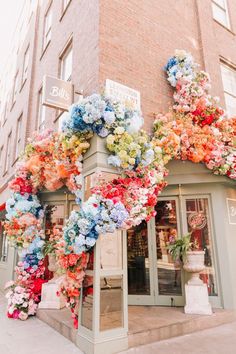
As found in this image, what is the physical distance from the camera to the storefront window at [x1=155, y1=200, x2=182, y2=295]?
19.1 ft

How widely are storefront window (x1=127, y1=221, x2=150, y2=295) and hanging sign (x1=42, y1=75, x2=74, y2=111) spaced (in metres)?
3.15

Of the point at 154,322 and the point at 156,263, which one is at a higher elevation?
the point at 156,263

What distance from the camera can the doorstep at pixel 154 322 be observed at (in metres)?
4.09

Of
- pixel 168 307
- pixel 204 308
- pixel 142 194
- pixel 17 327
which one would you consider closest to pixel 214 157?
pixel 142 194

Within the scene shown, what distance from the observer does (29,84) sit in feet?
32.1

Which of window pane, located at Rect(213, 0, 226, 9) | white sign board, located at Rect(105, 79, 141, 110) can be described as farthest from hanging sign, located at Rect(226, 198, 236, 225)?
window pane, located at Rect(213, 0, 226, 9)

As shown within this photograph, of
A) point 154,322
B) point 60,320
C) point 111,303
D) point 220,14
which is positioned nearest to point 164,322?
point 154,322

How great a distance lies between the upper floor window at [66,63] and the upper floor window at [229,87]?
450 cm

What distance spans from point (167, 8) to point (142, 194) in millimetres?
5395

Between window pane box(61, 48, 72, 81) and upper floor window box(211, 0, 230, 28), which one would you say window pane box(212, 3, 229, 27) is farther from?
window pane box(61, 48, 72, 81)

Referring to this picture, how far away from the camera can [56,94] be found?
5.11 meters

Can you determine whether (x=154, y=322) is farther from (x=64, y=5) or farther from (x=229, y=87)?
(x=64, y=5)

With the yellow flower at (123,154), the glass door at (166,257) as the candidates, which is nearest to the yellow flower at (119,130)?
the yellow flower at (123,154)

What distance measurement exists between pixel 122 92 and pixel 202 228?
3.43 m
